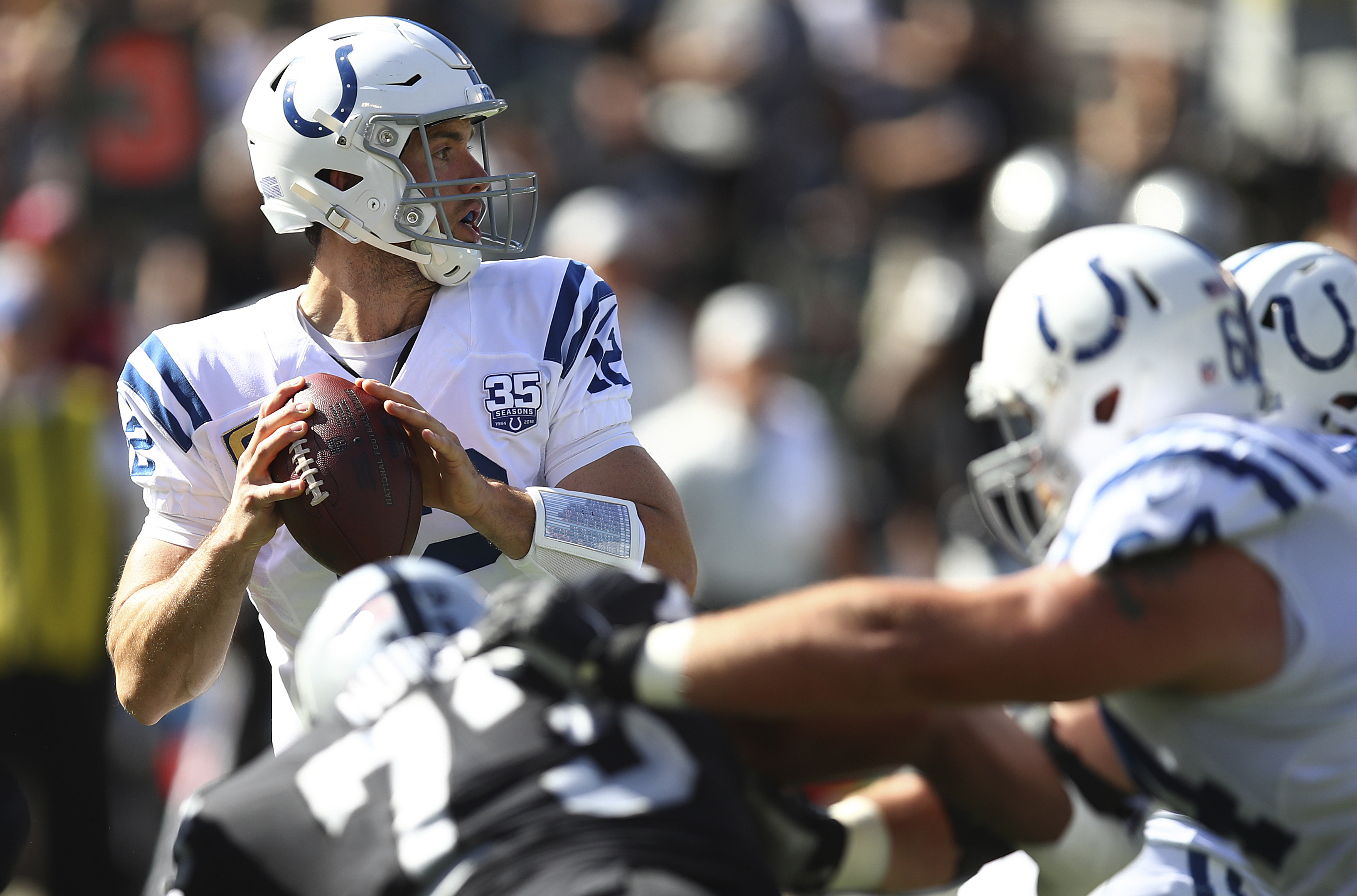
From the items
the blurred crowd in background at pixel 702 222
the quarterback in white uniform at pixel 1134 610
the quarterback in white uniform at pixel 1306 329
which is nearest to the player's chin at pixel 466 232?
the quarterback in white uniform at pixel 1134 610

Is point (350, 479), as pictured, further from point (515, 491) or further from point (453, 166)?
point (453, 166)

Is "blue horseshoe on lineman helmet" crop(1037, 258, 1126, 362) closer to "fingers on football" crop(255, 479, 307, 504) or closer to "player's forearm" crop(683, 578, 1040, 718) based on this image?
"player's forearm" crop(683, 578, 1040, 718)

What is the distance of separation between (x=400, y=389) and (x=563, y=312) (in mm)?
427

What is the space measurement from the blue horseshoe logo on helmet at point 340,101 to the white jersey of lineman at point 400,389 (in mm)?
392

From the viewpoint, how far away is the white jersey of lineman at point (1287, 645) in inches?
99.6

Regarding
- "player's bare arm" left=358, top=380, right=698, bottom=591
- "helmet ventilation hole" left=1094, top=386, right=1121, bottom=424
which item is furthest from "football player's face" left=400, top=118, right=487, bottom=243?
"helmet ventilation hole" left=1094, top=386, right=1121, bottom=424

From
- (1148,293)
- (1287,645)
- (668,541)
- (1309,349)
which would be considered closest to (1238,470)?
(1287,645)

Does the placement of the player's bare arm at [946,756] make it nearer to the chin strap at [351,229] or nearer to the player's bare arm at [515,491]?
the player's bare arm at [515,491]

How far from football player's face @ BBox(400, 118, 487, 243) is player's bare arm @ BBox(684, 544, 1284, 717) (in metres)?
1.60

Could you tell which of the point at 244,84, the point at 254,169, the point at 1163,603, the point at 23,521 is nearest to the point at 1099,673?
the point at 1163,603

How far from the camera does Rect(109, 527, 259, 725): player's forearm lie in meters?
3.48

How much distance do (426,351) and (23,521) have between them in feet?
13.1

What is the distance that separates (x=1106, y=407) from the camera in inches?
112

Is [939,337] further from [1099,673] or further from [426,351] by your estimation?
[1099,673]
